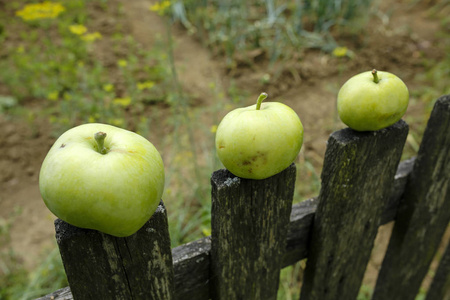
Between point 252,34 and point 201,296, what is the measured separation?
3.57 meters

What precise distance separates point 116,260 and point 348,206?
684mm

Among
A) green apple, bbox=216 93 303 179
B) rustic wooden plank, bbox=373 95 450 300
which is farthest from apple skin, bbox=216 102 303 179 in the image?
rustic wooden plank, bbox=373 95 450 300

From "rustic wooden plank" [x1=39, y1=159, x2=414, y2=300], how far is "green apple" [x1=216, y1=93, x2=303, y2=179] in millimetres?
332

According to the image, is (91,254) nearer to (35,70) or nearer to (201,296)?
(201,296)

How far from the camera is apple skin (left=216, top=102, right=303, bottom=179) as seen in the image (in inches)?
28.5

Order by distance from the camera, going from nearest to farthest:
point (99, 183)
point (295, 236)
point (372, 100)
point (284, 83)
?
1. point (99, 183)
2. point (372, 100)
3. point (295, 236)
4. point (284, 83)

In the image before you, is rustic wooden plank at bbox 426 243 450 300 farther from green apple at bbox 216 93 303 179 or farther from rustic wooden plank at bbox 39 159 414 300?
green apple at bbox 216 93 303 179

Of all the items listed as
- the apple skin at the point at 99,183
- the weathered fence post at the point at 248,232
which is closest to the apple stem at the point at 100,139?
the apple skin at the point at 99,183

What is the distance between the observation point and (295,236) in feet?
3.77

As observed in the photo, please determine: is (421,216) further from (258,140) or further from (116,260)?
(116,260)

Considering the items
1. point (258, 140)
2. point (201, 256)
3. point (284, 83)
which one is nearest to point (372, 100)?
point (258, 140)

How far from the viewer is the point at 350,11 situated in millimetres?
4184

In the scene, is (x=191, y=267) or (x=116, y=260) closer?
(x=116, y=260)

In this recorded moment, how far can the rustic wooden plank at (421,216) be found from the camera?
1194 millimetres
